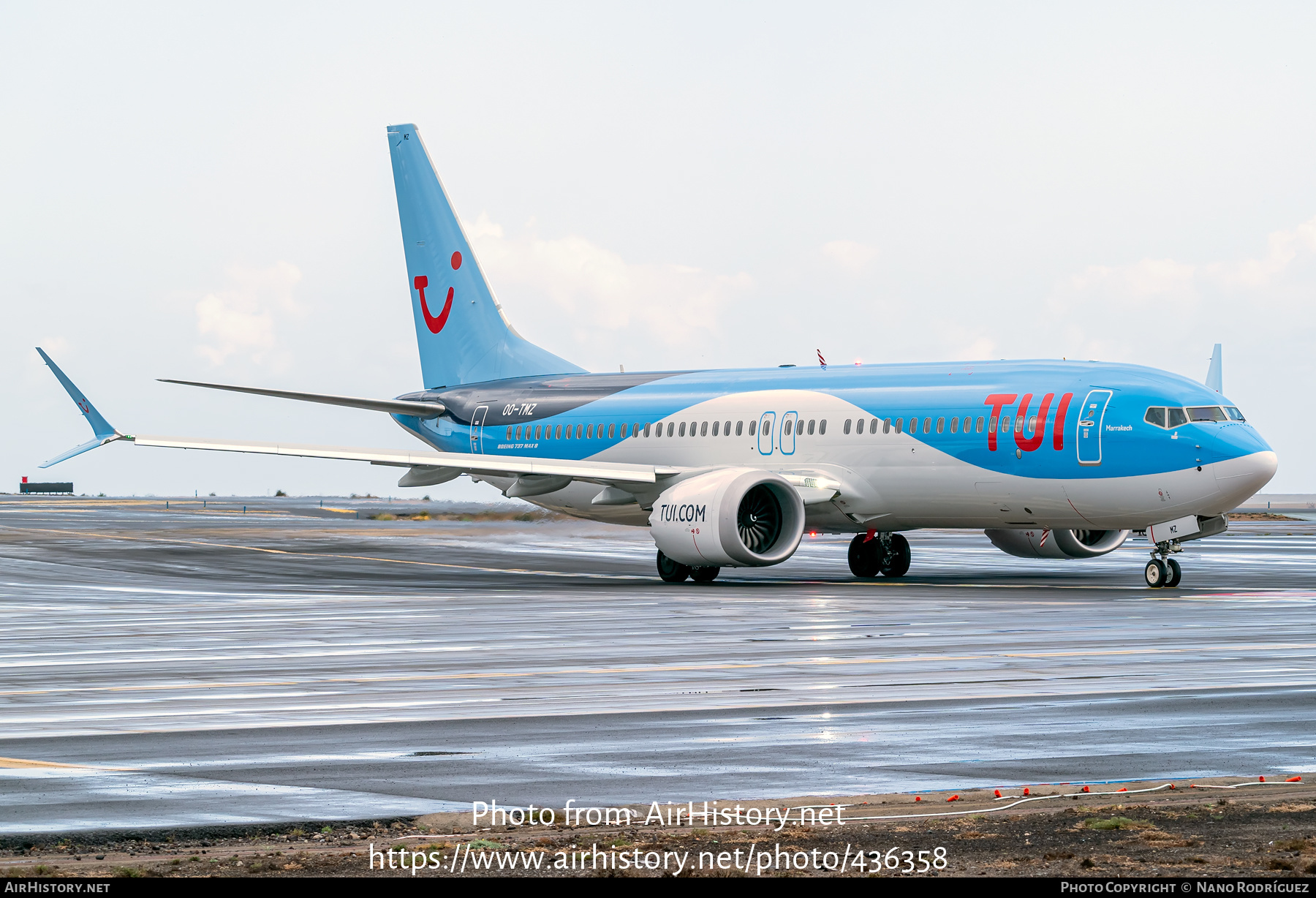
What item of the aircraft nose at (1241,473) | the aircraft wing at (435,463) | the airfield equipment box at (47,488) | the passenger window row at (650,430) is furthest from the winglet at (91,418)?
the airfield equipment box at (47,488)

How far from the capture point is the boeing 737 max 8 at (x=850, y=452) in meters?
28.8

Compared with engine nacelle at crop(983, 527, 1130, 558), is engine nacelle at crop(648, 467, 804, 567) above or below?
above

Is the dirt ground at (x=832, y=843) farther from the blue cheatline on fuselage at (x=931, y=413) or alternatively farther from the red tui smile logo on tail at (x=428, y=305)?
the red tui smile logo on tail at (x=428, y=305)

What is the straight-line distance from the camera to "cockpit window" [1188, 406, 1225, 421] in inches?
1128

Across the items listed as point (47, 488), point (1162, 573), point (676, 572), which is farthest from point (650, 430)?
point (47, 488)

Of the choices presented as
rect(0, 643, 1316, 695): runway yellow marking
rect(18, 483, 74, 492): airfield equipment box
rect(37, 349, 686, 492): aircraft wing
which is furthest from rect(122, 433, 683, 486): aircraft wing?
rect(18, 483, 74, 492): airfield equipment box

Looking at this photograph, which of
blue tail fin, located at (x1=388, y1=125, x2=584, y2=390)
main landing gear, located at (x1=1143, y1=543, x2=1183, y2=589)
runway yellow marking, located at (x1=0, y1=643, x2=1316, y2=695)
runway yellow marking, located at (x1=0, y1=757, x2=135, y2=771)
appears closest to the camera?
runway yellow marking, located at (x1=0, y1=757, x2=135, y2=771)

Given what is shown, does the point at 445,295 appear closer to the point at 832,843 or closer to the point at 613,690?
the point at 613,690

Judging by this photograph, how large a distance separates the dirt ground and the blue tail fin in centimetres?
3388

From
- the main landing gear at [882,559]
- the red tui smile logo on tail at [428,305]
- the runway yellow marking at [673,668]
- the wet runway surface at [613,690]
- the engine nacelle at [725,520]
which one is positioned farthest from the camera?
the red tui smile logo on tail at [428,305]

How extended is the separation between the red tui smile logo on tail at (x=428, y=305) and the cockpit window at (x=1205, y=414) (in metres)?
20.6

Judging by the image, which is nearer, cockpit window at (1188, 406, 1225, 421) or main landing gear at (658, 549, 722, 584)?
cockpit window at (1188, 406, 1225, 421)

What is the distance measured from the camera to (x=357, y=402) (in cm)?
3762

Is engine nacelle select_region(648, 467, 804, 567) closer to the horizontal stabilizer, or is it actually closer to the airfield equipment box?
the horizontal stabilizer
